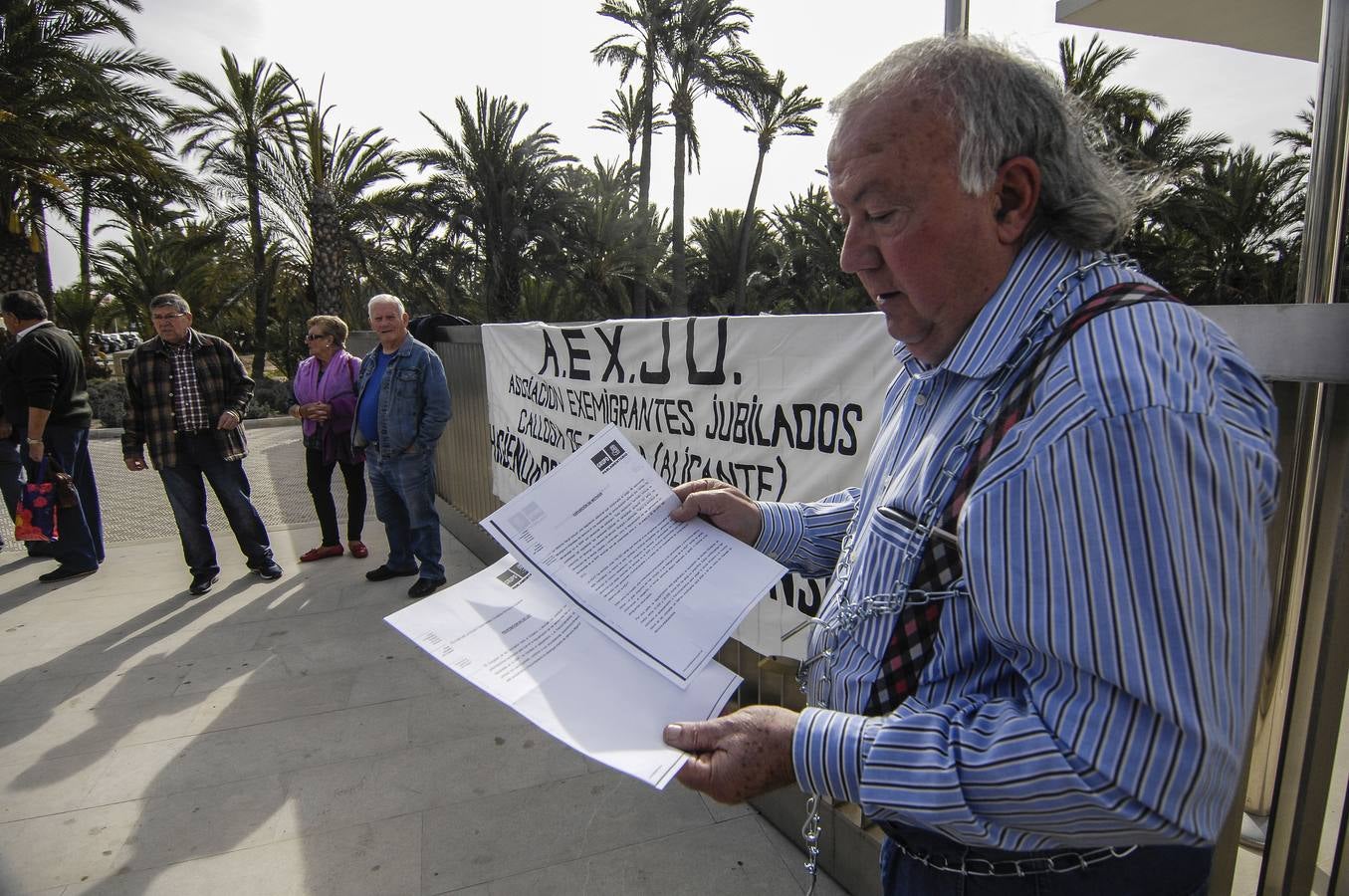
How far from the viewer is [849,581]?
3.60 feet

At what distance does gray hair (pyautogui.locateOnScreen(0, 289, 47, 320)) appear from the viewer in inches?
195

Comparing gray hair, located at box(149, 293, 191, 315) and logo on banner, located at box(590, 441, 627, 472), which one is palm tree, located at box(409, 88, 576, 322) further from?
logo on banner, located at box(590, 441, 627, 472)

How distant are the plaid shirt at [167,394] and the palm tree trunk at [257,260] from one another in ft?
49.7

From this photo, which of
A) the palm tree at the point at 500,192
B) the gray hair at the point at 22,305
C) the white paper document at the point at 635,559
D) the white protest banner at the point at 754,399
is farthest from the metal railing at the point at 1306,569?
the palm tree at the point at 500,192

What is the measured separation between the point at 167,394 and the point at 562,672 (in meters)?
4.84

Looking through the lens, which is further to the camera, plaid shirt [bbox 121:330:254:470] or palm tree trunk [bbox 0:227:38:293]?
palm tree trunk [bbox 0:227:38:293]

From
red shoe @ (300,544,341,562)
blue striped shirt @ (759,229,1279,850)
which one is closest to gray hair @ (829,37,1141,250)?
blue striped shirt @ (759,229,1279,850)

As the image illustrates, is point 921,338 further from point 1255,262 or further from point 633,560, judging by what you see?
point 1255,262

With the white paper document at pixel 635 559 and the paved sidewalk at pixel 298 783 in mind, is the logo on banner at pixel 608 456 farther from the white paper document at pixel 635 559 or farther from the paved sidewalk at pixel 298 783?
the paved sidewalk at pixel 298 783

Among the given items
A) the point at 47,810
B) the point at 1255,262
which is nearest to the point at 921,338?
the point at 47,810

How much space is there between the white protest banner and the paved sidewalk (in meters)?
0.81

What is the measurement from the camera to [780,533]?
1451 millimetres

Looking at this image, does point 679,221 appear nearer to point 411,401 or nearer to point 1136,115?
point 1136,115

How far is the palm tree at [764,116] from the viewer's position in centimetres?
2538
